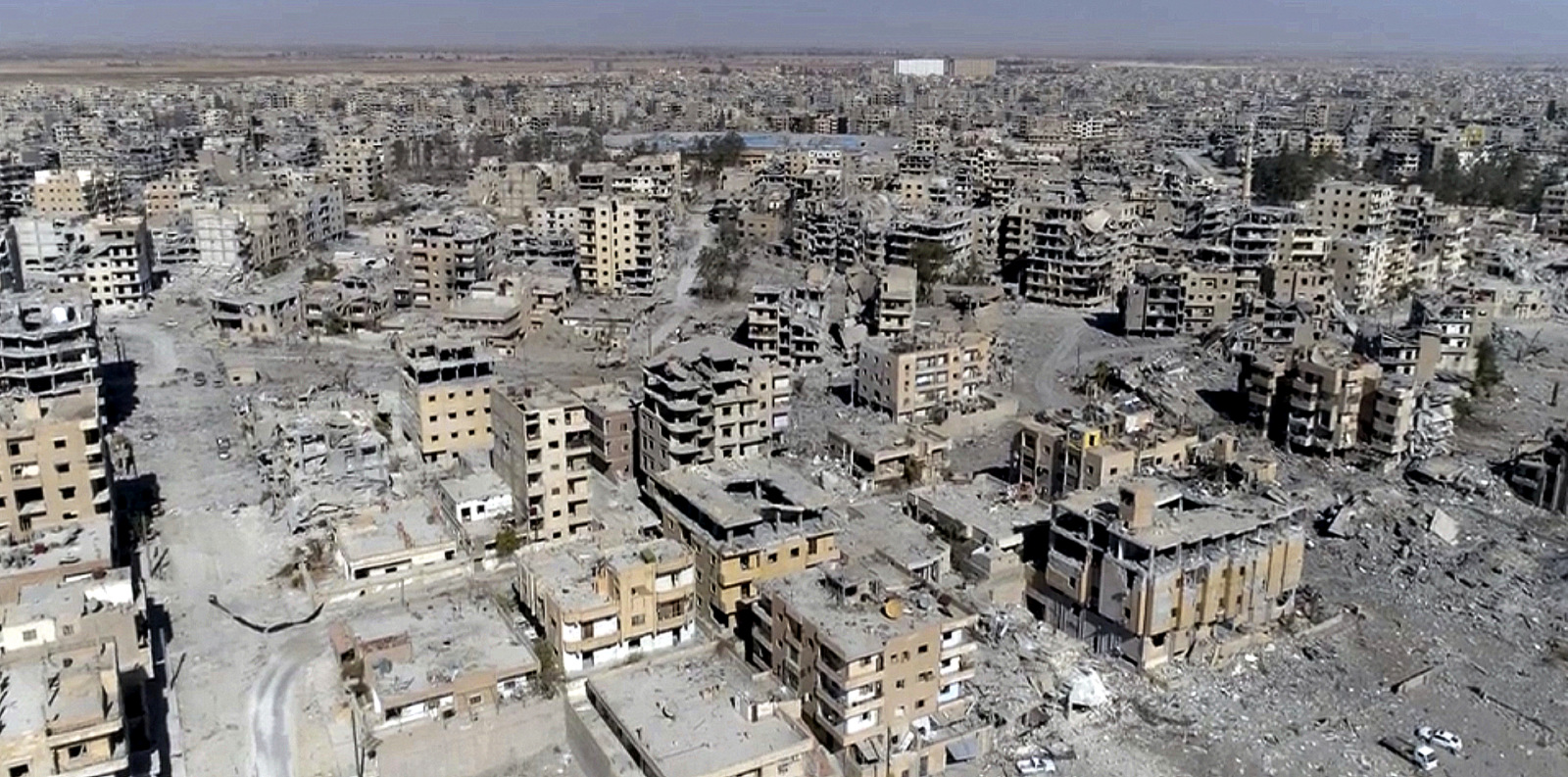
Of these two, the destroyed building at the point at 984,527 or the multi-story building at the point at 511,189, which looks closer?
the destroyed building at the point at 984,527

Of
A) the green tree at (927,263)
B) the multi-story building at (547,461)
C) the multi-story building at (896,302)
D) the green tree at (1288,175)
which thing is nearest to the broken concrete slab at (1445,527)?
the multi-story building at (896,302)

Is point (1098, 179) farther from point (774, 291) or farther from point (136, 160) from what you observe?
point (136, 160)

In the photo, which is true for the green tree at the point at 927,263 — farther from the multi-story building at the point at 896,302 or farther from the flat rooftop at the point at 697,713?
the flat rooftop at the point at 697,713

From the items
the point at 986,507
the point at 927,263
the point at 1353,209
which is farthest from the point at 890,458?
the point at 1353,209

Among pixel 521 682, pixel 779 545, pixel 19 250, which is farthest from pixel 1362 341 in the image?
pixel 19 250

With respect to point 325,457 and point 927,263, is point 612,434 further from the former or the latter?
point 927,263

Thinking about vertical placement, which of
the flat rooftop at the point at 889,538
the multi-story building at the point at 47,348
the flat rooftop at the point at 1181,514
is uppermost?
the multi-story building at the point at 47,348

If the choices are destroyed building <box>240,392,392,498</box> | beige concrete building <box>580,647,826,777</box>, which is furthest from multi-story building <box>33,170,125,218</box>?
beige concrete building <box>580,647,826,777</box>
